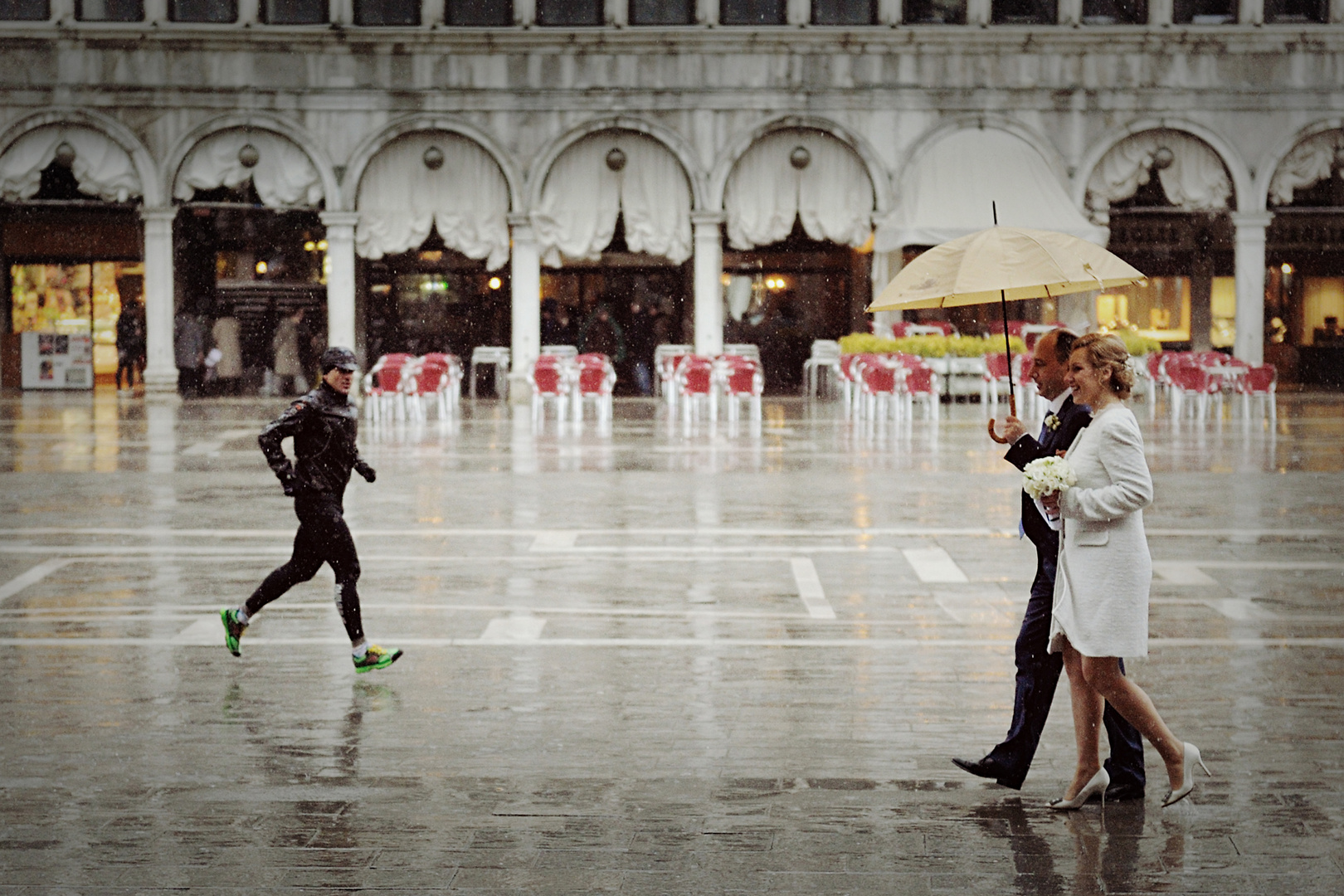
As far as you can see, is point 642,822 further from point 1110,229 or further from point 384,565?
point 1110,229

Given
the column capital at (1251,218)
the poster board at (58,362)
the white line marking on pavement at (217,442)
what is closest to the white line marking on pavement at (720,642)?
the white line marking on pavement at (217,442)

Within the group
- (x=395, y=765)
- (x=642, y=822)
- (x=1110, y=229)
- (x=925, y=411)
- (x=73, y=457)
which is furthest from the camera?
(x=1110, y=229)

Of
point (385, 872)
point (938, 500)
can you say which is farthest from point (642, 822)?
point (938, 500)

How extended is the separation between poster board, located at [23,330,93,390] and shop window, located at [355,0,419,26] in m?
8.51

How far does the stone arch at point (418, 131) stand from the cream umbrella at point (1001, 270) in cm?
2642

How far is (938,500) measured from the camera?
53.4 feet

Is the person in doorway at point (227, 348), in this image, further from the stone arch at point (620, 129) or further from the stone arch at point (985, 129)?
the stone arch at point (985, 129)

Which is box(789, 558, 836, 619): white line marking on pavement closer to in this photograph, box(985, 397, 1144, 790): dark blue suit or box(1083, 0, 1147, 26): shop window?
box(985, 397, 1144, 790): dark blue suit

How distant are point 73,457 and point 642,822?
1596 centimetres

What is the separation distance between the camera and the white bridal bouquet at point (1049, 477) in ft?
19.4

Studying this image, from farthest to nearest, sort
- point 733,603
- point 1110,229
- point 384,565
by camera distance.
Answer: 1. point 1110,229
2. point 384,565
3. point 733,603

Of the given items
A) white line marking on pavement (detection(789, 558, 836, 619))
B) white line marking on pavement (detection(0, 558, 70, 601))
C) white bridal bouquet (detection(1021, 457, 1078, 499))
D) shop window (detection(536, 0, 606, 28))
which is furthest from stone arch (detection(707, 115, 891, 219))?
white bridal bouquet (detection(1021, 457, 1078, 499))

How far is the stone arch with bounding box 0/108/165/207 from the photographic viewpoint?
107 ft

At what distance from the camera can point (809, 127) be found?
33.4 metres
